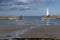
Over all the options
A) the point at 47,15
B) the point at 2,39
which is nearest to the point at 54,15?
the point at 47,15

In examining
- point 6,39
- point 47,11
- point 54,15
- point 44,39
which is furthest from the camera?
point 54,15

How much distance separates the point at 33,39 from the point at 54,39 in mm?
668

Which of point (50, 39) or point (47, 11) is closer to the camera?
point (50, 39)

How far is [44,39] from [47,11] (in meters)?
27.5

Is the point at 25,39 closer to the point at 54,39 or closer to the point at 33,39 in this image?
A: the point at 33,39

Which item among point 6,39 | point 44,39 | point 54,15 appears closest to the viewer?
point 44,39

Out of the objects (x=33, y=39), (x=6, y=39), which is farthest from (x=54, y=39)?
(x=6, y=39)

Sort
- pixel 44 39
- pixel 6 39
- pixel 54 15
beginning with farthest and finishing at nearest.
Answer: pixel 54 15, pixel 6 39, pixel 44 39

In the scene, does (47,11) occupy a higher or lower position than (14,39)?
higher

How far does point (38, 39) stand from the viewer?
6.78 m

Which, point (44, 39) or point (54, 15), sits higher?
point (54, 15)

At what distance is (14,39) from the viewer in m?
6.71

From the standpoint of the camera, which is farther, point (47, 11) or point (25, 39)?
point (47, 11)

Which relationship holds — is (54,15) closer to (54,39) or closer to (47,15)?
(47,15)
